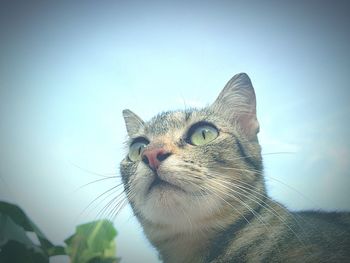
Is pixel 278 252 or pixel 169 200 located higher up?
pixel 169 200

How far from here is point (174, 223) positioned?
5.71 ft

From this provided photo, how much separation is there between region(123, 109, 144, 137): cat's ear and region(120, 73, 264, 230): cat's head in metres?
0.30

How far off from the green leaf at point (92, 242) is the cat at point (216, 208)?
229mm

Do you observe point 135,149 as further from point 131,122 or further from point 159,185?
point 159,185

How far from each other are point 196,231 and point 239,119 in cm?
96

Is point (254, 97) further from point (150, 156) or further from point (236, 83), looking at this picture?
point (150, 156)

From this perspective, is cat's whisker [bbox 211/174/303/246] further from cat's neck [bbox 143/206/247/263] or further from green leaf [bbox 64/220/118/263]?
green leaf [bbox 64/220/118/263]

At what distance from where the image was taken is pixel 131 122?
106 inches

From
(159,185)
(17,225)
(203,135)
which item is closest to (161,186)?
(159,185)

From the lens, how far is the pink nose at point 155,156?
1703 millimetres

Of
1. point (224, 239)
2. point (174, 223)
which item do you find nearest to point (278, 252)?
point (224, 239)

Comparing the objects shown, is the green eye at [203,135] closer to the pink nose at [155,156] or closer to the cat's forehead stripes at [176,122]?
the cat's forehead stripes at [176,122]

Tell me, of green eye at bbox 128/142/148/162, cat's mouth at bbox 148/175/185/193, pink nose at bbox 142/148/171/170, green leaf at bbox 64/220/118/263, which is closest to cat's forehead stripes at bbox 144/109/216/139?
green eye at bbox 128/142/148/162

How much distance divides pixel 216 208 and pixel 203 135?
51cm
